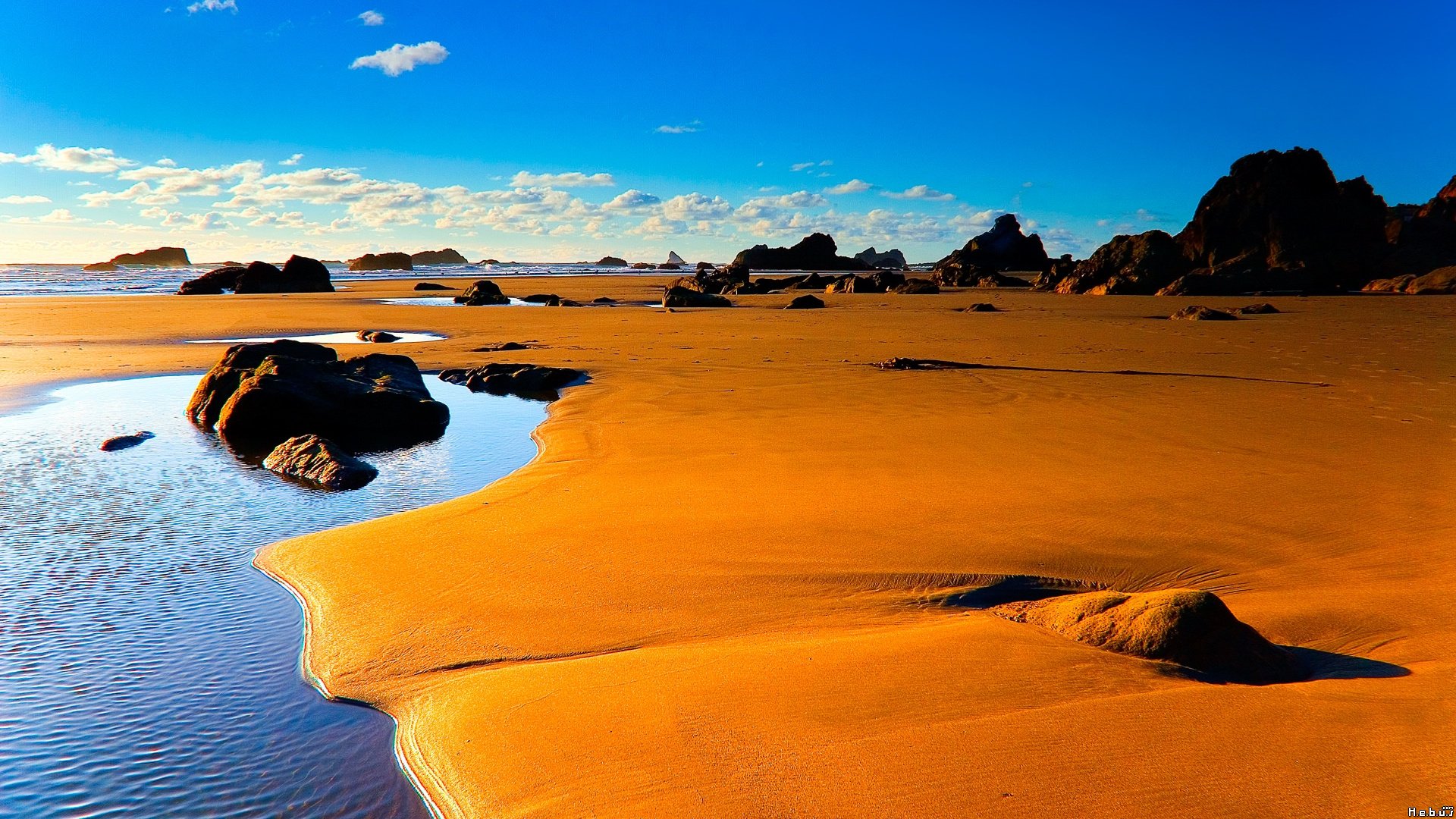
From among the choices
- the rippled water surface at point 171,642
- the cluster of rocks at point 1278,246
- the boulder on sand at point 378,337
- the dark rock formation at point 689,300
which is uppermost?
the cluster of rocks at point 1278,246

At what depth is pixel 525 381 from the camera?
10.6 metres

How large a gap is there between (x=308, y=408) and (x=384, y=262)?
100259 mm

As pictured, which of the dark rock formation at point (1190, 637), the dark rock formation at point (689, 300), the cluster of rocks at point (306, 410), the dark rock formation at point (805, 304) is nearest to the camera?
the dark rock formation at point (1190, 637)

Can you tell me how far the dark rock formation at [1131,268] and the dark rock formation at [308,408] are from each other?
24.4m

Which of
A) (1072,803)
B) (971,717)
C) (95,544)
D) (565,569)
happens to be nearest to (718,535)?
(565,569)

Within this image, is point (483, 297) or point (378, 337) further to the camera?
point (483, 297)

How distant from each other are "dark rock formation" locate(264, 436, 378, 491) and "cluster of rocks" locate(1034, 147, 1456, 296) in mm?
25188

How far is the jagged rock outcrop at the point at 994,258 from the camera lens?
38312 millimetres

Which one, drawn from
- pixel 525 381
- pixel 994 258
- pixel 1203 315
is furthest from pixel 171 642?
pixel 994 258

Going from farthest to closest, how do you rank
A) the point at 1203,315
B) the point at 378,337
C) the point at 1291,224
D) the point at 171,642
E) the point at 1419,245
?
the point at 1419,245 < the point at 1291,224 < the point at 1203,315 < the point at 378,337 < the point at 171,642

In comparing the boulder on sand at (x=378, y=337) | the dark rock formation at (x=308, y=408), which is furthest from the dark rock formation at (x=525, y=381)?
the boulder on sand at (x=378, y=337)

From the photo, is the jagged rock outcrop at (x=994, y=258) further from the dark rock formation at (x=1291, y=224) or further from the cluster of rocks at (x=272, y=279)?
the cluster of rocks at (x=272, y=279)

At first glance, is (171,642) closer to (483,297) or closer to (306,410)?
(306,410)

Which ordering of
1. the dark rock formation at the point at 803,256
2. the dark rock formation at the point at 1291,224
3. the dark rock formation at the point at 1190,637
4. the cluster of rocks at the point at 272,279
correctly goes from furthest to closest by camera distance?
the dark rock formation at the point at 803,256
the cluster of rocks at the point at 272,279
the dark rock formation at the point at 1291,224
the dark rock formation at the point at 1190,637
